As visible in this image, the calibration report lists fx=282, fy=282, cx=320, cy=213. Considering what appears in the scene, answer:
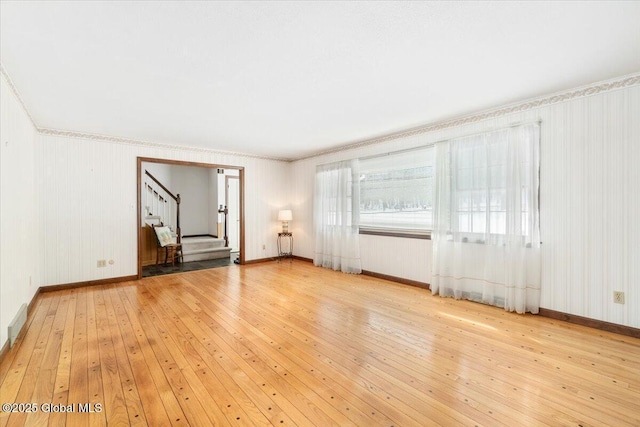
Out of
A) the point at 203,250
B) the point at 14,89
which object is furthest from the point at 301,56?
the point at 203,250

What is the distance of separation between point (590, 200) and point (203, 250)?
7603 mm

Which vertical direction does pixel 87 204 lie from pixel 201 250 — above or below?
above

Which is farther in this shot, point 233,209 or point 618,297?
point 233,209

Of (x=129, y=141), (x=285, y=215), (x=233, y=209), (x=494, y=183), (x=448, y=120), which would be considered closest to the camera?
(x=494, y=183)

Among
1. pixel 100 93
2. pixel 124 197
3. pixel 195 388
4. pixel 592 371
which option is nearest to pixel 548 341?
pixel 592 371

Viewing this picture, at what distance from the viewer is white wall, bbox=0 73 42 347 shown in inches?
101

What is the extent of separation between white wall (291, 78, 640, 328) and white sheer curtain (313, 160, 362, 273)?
9.28 feet

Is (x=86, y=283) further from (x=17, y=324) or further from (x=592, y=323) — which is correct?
(x=592, y=323)

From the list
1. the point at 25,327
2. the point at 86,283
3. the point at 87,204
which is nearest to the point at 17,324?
the point at 25,327

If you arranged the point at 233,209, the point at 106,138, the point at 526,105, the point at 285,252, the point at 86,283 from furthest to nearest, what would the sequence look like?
1. the point at 233,209
2. the point at 285,252
3. the point at 106,138
4. the point at 86,283
5. the point at 526,105

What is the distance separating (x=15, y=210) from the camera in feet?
9.80

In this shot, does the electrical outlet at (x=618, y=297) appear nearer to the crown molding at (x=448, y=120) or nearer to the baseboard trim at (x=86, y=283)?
the crown molding at (x=448, y=120)

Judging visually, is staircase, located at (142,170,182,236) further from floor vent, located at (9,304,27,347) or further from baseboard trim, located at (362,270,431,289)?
baseboard trim, located at (362,270,431,289)

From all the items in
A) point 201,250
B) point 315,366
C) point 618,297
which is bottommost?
point 315,366
